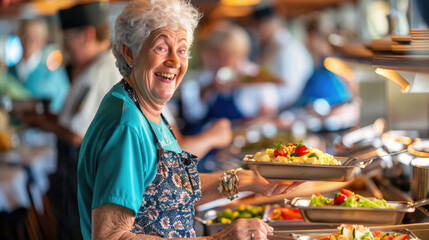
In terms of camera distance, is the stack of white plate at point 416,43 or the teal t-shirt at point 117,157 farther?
the stack of white plate at point 416,43

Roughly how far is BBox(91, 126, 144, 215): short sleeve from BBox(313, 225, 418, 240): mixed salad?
639 millimetres

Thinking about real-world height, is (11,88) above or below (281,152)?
below

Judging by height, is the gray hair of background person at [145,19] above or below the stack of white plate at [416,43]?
above

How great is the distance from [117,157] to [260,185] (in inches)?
25.0

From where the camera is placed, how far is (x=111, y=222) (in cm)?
162

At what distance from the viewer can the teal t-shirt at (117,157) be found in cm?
162

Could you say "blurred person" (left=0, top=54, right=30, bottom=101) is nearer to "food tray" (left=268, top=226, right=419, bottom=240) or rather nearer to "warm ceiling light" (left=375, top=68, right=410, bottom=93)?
"food tray" (left=268, top=226, right=419, bottom=240)

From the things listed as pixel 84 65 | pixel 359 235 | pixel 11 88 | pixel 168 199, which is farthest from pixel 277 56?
pixel 168 199

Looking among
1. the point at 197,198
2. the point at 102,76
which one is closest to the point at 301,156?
the point at 197,198

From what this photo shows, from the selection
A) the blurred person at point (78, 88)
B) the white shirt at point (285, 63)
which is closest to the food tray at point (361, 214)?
the blurred person at point (78, 88)

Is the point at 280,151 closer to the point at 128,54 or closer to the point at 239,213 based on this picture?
the point at 128,54

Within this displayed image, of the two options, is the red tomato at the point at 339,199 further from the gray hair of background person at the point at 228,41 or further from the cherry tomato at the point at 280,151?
the gray hair of background person at the point at 228,41

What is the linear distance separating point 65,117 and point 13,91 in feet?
10.7

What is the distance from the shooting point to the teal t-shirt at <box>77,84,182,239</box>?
1.62 meters
